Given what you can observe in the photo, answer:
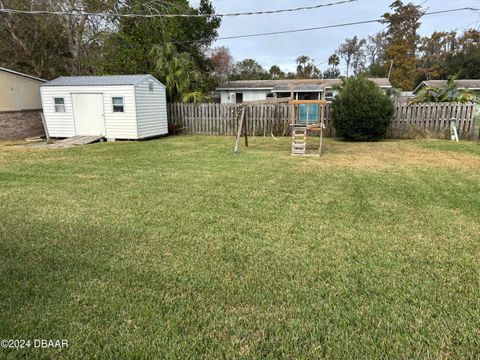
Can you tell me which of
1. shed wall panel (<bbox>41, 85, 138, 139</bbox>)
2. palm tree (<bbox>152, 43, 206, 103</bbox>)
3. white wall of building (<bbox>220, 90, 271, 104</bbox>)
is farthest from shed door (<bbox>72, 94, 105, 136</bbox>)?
white wall of building (<bbox>220, 90, 271, 104</bbox>)

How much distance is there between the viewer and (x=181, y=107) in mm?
14992

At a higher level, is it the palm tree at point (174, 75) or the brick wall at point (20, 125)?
the palm tree at point (174, 75)

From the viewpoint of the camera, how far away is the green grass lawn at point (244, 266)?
2.13m

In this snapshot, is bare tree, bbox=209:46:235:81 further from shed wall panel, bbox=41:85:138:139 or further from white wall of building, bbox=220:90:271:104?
shed wall panel, bbox=41:85:138:139

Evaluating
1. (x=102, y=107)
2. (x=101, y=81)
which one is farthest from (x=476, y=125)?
(x=101, y=81)

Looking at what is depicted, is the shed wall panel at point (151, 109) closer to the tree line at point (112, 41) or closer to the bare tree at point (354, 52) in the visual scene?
the tree line at point (112, 41)

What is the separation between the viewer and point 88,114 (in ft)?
42.1

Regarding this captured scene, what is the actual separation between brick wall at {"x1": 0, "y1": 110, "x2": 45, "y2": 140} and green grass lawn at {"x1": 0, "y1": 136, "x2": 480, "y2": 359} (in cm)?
863

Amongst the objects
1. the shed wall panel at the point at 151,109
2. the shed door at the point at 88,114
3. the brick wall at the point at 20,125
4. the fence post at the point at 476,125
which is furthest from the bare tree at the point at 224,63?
the fence post at the point at 476,125

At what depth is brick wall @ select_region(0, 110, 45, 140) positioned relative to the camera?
1305 cm

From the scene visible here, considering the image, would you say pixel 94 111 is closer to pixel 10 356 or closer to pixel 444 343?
pixel 10 356

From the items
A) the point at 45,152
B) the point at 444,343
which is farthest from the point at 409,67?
the point at 444,343

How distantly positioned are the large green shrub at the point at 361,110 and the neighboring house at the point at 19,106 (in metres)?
12.4

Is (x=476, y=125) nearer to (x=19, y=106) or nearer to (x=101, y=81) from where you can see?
(x=101, y=81)
